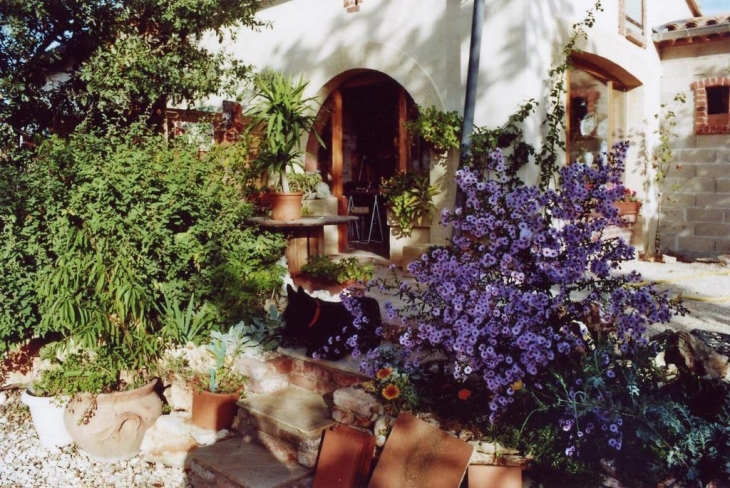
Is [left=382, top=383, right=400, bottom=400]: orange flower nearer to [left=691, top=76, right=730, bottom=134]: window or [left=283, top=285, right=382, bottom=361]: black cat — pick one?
[left=283, top=285, right=382, bottom=361]: black cat

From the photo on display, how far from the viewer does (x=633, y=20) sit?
318 inches

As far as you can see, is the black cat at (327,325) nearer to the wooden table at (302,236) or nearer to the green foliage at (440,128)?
the wooden table at (302,236)

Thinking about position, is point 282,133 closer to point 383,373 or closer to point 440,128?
point 440,128

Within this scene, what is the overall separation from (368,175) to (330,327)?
6254 mm

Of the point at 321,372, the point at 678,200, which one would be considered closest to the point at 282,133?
the point at 321,372

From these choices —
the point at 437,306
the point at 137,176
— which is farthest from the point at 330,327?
the point at 137,176

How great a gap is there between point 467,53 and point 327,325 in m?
3.67

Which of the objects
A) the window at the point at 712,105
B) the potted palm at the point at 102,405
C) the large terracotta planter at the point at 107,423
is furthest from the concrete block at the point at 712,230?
the large terracotta planter at the point at 107,423

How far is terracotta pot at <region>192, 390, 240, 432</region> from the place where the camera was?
412cm

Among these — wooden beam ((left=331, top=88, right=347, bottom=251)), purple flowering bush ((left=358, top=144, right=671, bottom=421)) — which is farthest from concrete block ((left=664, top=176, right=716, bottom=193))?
purple flowering bush ((left=358, top=144, right=671, bottom=421))

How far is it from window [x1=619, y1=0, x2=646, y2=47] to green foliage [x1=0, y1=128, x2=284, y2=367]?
594cm

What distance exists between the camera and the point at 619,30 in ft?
25.3

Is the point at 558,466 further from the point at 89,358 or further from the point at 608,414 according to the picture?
the point at 89,358

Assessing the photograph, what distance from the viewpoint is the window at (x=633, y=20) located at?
7.74 metres
